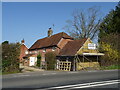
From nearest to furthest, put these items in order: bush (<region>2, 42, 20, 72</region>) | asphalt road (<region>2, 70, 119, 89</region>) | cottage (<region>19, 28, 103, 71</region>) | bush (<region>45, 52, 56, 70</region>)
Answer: asphalt road (<region>2, 70, 119, 89</region>)
bush (<region>2, 42, 20, 72</region>)
cottage (<region>19, 28, 103, 71</region>)
bush (<region>45, 52, 56, 70</region>)

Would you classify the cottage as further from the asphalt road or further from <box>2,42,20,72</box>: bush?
the asphalt road

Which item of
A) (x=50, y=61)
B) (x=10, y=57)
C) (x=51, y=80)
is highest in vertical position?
(x=10, y=57)

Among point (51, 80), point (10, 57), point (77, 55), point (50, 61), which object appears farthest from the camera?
point (50, 61)

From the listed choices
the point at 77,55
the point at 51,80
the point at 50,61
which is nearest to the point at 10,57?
the point at 50,61

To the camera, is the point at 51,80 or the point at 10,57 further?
the point at 10,57

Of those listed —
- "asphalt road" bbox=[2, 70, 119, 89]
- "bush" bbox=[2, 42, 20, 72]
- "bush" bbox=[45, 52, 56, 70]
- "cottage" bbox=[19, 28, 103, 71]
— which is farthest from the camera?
"bush" bbox=[45, 52, 56, 70]

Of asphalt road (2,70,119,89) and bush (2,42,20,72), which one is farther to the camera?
bush (2,42,20,72)

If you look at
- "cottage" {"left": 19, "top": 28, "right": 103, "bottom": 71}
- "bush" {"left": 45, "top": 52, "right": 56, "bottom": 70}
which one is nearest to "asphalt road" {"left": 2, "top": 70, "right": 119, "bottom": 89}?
"cottage" {"left": 19, "top": 28, "right": 103, "bottom": 71}

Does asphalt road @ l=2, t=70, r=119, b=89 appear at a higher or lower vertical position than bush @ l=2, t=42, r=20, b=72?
lower

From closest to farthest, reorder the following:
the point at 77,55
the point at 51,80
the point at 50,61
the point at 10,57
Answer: the point at 51,80 < the point at 10,57 < the point at 77,55 < the point at 50,61

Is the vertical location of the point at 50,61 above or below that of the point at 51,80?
above

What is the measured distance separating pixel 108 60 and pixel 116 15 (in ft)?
61.6

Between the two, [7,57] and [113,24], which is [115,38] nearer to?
[113,24]

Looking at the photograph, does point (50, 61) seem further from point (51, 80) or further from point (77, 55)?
point (51, 80)
